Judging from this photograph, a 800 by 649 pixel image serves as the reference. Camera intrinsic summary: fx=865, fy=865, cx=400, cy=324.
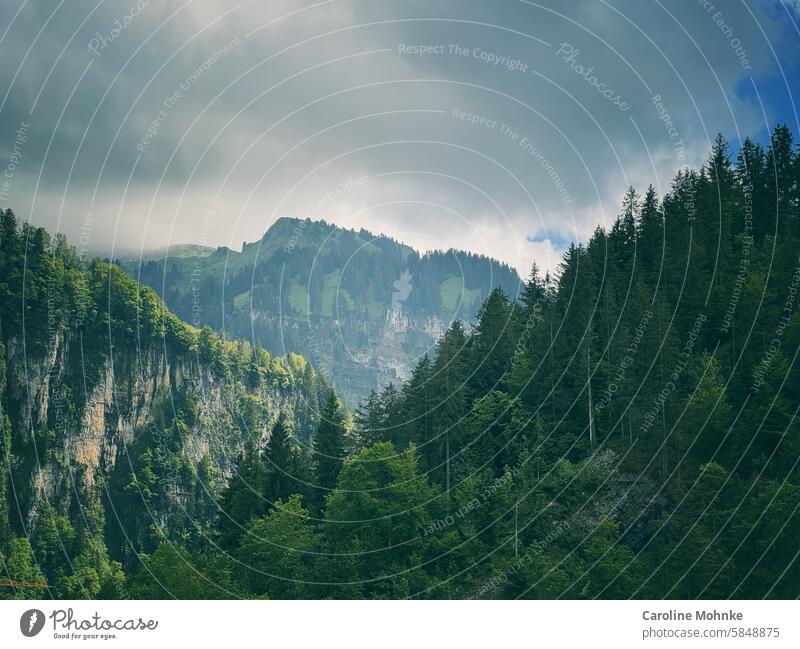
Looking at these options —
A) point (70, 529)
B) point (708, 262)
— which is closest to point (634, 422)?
point (708, 262)

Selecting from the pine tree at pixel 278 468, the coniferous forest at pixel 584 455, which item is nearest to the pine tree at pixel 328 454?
the coniferous forest at pixel 584 455

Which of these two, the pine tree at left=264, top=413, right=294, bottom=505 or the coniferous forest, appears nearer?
the coniferous forest

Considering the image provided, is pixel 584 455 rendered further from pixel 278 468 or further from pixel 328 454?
pixel 278 468

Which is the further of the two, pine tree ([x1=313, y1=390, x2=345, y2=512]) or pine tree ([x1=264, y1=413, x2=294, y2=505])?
pine tree ([x1=313, y1=390, x2=345, y2=512])

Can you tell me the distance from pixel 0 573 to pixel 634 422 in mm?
105095

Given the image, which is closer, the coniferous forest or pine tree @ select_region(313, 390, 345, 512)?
the coniferous forest

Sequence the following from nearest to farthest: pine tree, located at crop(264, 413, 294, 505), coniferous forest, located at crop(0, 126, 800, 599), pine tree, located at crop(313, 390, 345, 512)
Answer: coniferous forest, located at crop(0, 126, 800, 599) → pine tree, located at crop(264, 413, 294, 505) → pine tree, located at crop(313, 390, 345, 512)

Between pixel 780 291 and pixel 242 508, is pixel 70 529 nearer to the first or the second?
pixel 242 508

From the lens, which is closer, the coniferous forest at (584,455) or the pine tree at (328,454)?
the coniferous forest at (584,455)

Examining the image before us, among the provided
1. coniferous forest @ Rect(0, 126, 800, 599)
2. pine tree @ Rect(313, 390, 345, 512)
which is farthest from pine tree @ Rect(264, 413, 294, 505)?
Answer: pine tree @ Rect(313, 390, 345, 512)

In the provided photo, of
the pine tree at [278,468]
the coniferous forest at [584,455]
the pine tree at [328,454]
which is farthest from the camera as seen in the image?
the pine tree at [328,454]

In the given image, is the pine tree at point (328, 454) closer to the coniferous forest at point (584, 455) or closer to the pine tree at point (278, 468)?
the coniferous forest at point (584, 455)

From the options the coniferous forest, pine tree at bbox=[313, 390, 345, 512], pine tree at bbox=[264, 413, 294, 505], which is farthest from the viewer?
pine tree at bbox=[313, 390, 345, 512]

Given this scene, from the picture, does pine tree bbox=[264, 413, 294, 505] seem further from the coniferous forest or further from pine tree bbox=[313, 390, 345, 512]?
pine tree bbox=[313, 390, 345, 512]
